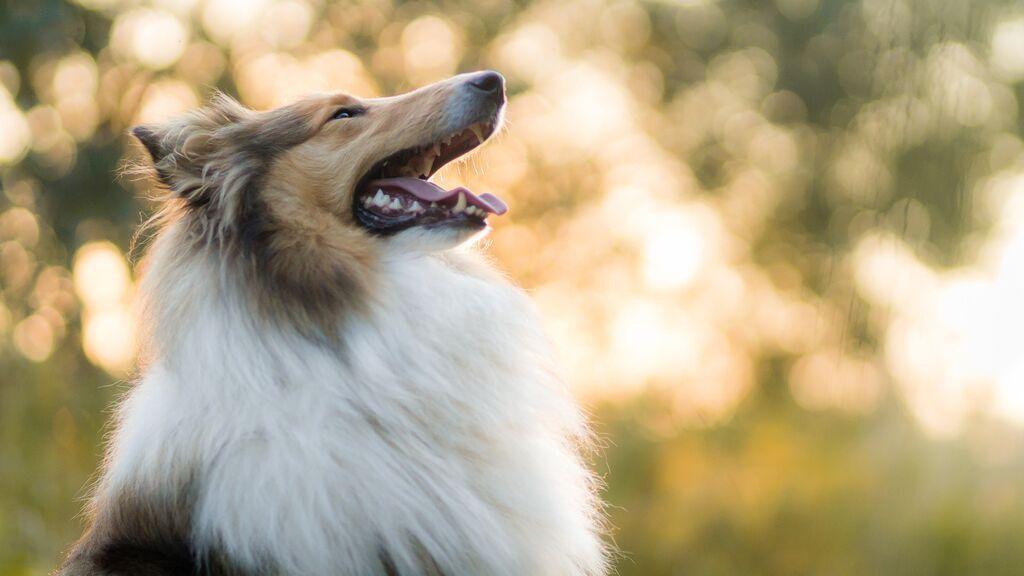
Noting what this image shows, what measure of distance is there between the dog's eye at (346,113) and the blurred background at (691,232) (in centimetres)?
24

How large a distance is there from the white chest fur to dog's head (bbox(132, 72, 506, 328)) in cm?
12

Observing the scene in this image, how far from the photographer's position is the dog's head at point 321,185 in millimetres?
3551

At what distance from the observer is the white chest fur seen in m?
3.15

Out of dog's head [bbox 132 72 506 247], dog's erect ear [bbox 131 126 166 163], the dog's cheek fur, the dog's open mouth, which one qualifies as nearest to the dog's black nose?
dog's head [bbox 132 72 506 247]

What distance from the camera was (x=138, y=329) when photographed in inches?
146

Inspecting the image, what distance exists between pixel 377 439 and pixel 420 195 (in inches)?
36.4

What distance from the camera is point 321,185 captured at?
12.5 feet

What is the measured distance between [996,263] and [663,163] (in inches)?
423

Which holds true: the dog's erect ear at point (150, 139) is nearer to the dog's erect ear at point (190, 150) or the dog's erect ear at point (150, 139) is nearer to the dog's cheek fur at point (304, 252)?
the dog's erect ear at point (190, 150)

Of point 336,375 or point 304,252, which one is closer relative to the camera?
point 336,375

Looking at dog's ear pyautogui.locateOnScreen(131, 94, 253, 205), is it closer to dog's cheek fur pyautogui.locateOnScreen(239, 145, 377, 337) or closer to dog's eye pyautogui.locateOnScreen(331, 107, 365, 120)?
dog's cheek fur pyautogui.locateOnScreen(239, 145, 377, 337)

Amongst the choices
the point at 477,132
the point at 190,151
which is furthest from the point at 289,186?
the point at 477,132

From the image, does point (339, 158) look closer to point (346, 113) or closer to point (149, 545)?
point (346, 113)

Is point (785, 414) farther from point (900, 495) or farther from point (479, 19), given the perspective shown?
point (479, 19)
